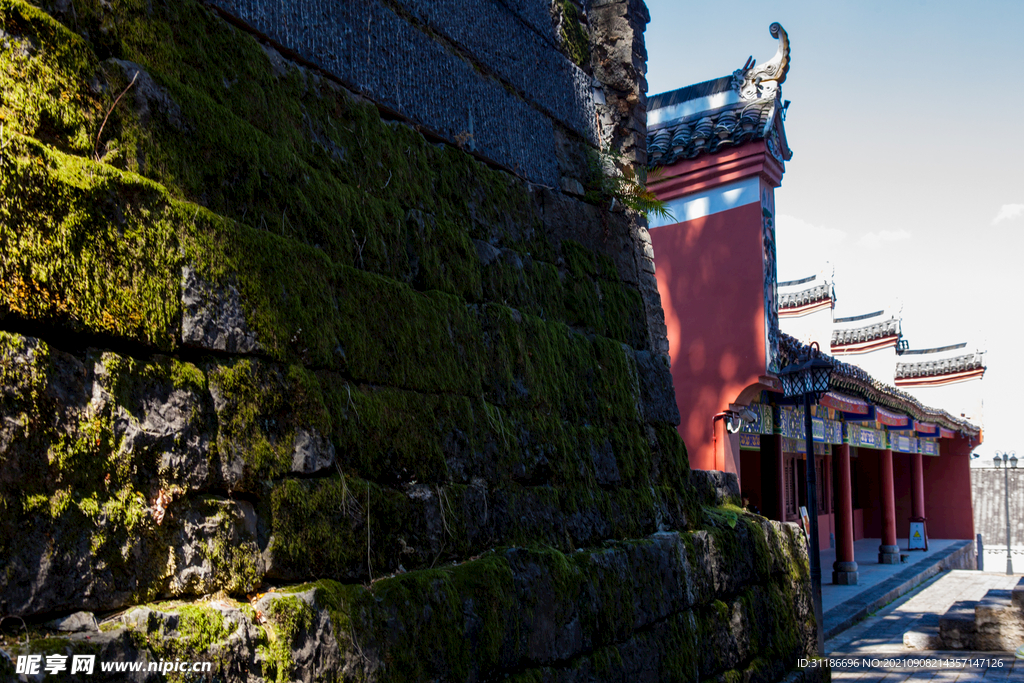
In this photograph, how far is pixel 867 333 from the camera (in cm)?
2195

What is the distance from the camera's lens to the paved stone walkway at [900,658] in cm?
754

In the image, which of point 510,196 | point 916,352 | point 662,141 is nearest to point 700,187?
point 662,141

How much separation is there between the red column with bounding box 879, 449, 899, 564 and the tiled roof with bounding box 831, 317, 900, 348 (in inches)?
207

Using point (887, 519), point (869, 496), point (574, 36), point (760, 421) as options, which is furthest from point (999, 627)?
point (869, 496)

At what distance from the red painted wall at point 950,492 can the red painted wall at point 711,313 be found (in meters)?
16.1

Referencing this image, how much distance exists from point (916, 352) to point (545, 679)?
24012 mm

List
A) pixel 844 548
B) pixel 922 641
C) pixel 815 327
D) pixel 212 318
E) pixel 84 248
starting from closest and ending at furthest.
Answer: pixel 84 248
pixel 212 318
pixel 922 641
pixel 844 548
pixel 815 327

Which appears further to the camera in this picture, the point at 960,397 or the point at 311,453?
the point at 960,397

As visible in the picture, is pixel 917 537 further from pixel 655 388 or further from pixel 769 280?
pixel 655 388

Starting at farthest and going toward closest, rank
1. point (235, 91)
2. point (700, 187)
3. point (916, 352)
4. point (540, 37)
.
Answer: point (916, 352) → point (700, 187) → point (540, 37) → point (235, 91)

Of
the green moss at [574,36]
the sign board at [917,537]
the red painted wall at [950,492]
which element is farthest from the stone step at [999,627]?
the red painted wall at [950,492]

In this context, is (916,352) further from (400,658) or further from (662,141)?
(400,658)

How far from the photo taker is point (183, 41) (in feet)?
6.48

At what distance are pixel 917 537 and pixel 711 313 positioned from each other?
1221 cm
